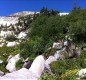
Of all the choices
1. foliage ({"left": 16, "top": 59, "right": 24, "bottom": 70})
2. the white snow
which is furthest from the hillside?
the white snow

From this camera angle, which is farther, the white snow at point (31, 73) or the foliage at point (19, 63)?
the foliage at point (19, 63)

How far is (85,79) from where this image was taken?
1043 inches

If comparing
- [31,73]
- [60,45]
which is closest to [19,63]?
[60,45]

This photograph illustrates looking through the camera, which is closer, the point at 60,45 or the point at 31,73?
the point at 31,73

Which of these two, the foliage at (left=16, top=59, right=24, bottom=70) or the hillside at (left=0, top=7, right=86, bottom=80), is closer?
the hillside at (left=0, top=7, right=86, bottom=80)

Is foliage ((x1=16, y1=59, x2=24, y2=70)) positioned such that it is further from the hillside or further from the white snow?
the white snow

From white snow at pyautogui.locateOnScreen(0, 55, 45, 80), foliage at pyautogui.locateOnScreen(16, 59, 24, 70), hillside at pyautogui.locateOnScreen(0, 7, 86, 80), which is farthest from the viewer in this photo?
foliage at pyautogui.locateOnScreen(16, 59, 24, 70)

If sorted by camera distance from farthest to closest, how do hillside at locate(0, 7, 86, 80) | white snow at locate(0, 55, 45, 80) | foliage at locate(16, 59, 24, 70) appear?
1. foliage at locate(16, 59, 24, 70)
2. hillside at locate(0, 7, 86, 80)
3. white snow at locate(0, 55, 45, 80)

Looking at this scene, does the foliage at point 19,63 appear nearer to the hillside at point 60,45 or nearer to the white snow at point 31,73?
the hillside at point 60,45

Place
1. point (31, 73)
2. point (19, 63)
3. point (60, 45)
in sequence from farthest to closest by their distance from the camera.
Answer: point (19, 63)
point (60, 45)
point (31, 73)

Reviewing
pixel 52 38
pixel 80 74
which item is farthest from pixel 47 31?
pixel 80 74

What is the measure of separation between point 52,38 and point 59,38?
1.87 meters

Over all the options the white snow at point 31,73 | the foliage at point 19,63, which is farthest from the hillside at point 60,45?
the white snow at point 31,73

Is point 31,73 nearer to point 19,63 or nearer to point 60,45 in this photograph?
point 60,45
